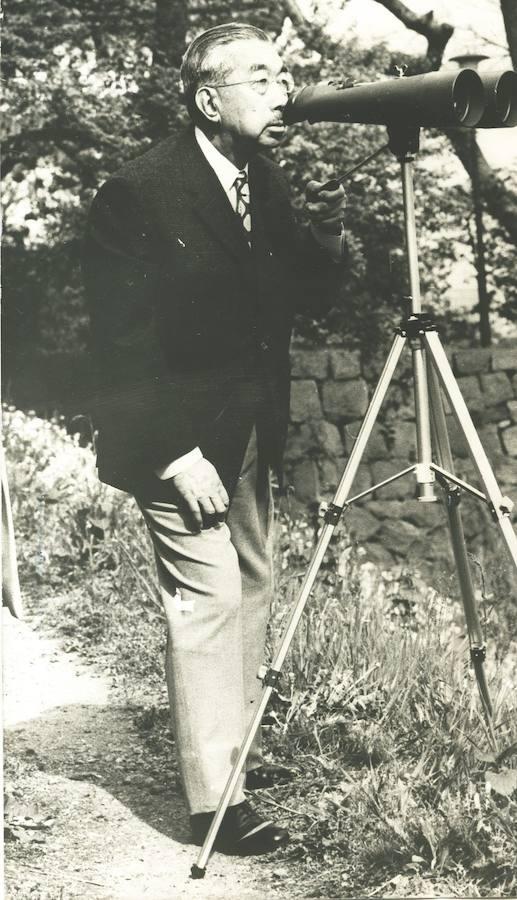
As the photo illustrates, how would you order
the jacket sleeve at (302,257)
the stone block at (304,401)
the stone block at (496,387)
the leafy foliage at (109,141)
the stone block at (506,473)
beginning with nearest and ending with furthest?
the jacket sleeve at (302,257)
the leafy foliage at (109,141)
the stone block at (506,473)
the stone block at (496,387)
the stone block at (304,401)

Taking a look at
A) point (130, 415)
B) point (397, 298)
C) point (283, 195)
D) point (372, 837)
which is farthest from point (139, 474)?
point (397, 298)

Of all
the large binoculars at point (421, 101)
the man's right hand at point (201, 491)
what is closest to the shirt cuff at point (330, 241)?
the large binoculars at point (421, 101)

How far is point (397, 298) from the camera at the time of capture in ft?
14.6

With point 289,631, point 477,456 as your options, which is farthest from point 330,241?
point 289,631

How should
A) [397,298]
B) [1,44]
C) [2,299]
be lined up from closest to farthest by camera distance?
[1,44] < [2,299] < [397,298]

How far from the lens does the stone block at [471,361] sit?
447cm

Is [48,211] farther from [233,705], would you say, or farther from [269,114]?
[233,705]

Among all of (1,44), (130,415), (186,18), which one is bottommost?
(130,415)

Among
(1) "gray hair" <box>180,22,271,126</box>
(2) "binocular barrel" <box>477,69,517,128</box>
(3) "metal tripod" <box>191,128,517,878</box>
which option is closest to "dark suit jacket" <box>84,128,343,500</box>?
(1) "gray hair" <box>180,22,271,126</box>

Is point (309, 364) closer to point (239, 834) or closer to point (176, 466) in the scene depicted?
point (176, 466)

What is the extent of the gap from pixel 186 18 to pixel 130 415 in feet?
5.97

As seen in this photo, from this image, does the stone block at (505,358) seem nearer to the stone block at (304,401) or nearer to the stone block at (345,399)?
the stone block at (345,399)

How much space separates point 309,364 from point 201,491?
Result: 2.17 meters

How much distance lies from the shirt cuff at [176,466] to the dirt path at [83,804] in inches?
33.4
